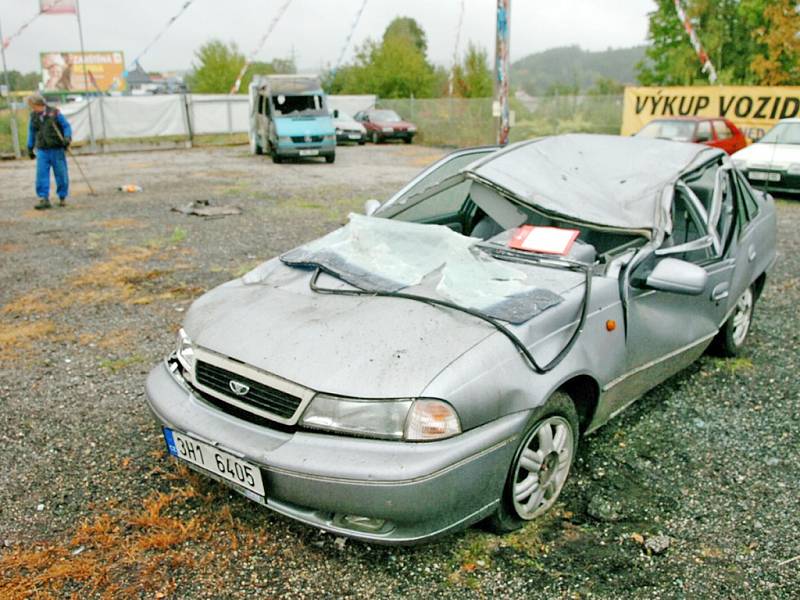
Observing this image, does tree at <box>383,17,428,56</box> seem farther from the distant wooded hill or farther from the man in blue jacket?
the man in blue jacket

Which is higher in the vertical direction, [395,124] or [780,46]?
[780,46]

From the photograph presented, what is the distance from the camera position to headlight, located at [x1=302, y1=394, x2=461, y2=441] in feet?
7.54

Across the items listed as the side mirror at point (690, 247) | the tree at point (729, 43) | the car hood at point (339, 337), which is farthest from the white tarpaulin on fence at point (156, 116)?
the side mirror at point (690, 247)

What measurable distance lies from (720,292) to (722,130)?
1165cm

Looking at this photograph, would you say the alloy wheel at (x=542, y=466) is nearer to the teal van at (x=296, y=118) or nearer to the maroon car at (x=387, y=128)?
the teal van at (x=296, y=118)

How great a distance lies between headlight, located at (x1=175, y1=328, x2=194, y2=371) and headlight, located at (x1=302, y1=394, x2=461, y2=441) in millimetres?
806

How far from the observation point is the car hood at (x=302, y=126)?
58.6 ft

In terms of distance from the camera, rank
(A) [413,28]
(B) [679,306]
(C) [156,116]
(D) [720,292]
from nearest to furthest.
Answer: (B) [679,306]
(D) [720,292]
(C) [156,116]
(A) [413,28]

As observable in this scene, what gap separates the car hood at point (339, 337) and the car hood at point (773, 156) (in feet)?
34.4

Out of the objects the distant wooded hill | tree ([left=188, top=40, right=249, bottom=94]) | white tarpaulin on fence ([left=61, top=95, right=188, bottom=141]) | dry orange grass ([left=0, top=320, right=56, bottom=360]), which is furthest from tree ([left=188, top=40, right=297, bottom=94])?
the distant wooded hill

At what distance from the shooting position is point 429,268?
317 cm

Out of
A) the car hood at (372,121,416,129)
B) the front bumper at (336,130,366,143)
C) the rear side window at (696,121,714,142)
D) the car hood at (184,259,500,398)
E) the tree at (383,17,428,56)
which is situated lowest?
the car hood at (184,259,500,398)

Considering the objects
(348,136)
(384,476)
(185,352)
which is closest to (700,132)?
(185,352)

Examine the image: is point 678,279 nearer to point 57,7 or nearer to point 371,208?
point 371,208
